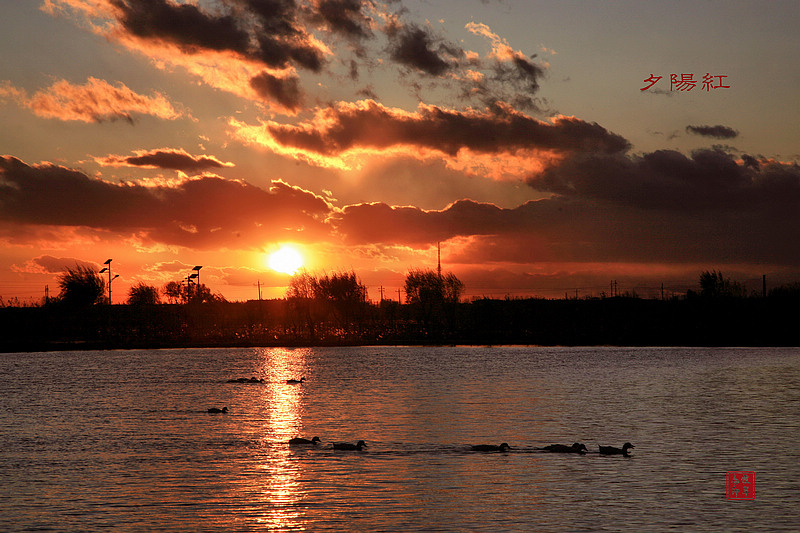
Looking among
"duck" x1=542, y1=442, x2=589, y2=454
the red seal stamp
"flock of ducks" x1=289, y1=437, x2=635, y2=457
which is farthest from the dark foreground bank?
the red seal stamp

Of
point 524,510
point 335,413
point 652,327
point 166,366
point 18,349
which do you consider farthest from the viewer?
point 652,327

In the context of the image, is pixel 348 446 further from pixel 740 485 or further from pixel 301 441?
pixel 740 485

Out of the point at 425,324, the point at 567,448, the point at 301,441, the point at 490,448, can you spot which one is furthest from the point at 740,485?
the point at 425,324

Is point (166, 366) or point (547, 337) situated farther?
point (547, 337)

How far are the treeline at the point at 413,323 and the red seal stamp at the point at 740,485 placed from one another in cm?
11166

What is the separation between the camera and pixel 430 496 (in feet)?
69.8

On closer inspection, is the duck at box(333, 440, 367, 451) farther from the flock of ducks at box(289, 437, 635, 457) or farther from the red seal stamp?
the red seal stamp

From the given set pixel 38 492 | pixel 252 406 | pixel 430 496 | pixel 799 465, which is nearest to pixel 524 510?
pixel 430 496

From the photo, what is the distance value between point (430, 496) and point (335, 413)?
804 inches

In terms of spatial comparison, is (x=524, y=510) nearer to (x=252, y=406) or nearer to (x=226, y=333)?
(x=252, y=406)

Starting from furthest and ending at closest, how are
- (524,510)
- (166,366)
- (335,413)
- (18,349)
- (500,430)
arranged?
(18,349) < (166,366) < (335,413) < (500,430) < (524,510)

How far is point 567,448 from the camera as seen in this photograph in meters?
28.2

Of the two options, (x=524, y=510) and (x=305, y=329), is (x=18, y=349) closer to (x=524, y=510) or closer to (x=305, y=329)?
(x=305, y=329)

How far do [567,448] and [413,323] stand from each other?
11407cm
